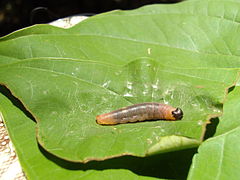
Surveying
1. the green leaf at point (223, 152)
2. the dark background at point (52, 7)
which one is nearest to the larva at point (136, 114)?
the green leaf at point (223, 152)

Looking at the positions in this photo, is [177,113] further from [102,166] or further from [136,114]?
[102,166]

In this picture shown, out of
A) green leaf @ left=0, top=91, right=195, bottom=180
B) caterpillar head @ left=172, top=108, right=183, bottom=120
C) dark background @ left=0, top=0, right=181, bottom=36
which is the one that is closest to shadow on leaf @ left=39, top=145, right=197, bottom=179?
green leaf @ left=0, top=91, right=195, bottom=180

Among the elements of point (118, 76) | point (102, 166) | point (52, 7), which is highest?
point (118, 76)

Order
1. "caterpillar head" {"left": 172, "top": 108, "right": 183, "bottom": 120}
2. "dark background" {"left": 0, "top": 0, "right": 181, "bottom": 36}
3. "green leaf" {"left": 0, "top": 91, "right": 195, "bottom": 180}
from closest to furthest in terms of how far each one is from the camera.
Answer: "green leaf" {"left": 0, "top": 91, "right": 195, "bottom": 180}, "caterpillar head" {"left": 172, "top": 108, "right": 183, "bottom": 120}, "dark background" {"left": 0, "top": 0, "right": 181, "bottom": 36}

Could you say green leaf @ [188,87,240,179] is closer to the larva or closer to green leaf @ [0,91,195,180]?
green leaf @ [0,91,195,180]

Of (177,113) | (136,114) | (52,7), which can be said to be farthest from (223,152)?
(52,7)

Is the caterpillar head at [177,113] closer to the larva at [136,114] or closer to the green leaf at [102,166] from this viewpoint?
the larva at [136,114]
